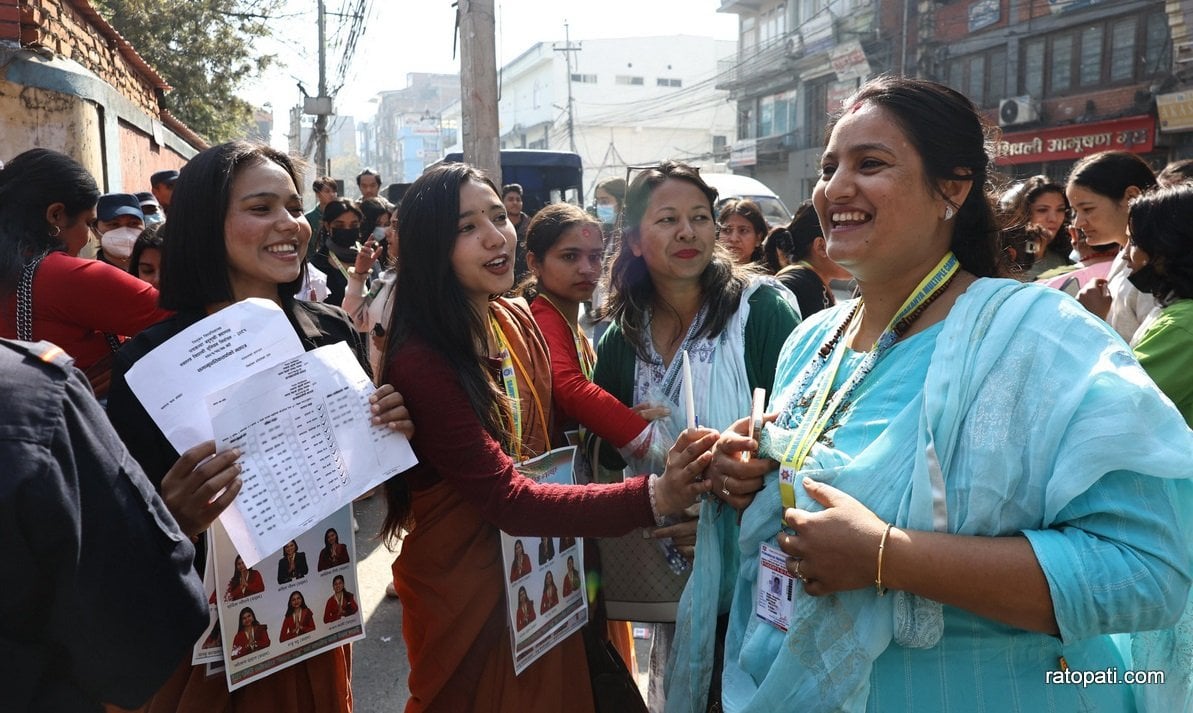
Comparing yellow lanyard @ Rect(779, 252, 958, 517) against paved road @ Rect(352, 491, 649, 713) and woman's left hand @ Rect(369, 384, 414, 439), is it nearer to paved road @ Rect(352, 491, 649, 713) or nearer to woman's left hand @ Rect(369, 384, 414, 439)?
woman's left hand @ Rect(369, 384, 414, 439)

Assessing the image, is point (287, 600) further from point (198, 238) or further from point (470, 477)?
point (198, 238)

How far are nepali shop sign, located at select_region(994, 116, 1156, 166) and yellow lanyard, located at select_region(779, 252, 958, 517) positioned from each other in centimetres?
1910

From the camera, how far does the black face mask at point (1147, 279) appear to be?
2.51 metres

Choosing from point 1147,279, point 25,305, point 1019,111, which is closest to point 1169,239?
point 1147,279

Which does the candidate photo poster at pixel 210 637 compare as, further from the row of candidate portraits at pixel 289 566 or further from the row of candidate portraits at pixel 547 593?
the row of candidate portraits at pixel 547 593

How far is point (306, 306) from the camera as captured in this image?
2.30 meters

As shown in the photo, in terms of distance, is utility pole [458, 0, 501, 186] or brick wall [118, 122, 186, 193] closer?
utility pole [458, 0, 501, 186]

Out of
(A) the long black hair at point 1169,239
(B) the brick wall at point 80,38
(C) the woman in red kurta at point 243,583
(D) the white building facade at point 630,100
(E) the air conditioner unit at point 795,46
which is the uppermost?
(D) the white building facade at point 630,100

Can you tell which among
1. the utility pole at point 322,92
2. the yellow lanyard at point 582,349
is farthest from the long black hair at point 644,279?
the utility pole at point 322,92

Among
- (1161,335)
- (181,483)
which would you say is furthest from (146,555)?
(1161,335)

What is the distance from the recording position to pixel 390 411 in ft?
6.05

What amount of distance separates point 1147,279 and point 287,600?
8.84 feet

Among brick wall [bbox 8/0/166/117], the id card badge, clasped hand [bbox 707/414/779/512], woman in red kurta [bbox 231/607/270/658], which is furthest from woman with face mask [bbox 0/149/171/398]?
brick wall [bbox 8/0/166/117]

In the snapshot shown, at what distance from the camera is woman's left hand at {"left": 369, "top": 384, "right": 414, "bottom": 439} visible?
1820 millimetres
